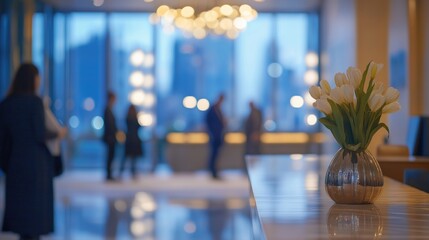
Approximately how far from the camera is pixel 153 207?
12047 mm

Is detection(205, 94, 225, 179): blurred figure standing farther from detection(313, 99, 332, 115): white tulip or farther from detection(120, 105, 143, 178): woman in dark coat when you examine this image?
detection(313, 99, 332, 115): white tulip

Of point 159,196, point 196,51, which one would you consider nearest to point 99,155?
point 196,51

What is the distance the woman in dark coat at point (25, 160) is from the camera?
708 cm

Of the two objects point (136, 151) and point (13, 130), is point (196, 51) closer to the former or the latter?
point (136, 151)

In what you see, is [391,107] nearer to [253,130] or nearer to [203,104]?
[253,130]

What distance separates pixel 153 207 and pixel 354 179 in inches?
331

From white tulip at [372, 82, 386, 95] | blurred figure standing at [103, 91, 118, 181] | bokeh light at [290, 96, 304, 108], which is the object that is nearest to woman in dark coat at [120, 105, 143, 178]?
blurred figure standing at [103, 91, 118, 181]

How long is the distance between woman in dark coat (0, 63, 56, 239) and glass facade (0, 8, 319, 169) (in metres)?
12.6

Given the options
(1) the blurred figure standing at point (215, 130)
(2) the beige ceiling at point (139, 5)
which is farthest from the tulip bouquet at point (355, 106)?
(2) the beige ceiling at point (139, 5)

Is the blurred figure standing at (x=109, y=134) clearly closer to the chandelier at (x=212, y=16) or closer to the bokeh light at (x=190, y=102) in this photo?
the chandelier at (x=212, y=16)

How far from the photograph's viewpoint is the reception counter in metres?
2.91

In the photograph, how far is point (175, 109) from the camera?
20.0m

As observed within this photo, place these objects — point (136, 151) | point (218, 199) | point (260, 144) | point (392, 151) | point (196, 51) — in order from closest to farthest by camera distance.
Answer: point (392, 151) < point (218, 199) < point (136, 151) < point (260, 144) < point (196, 51)

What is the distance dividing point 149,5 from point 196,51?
1579 millimetres
